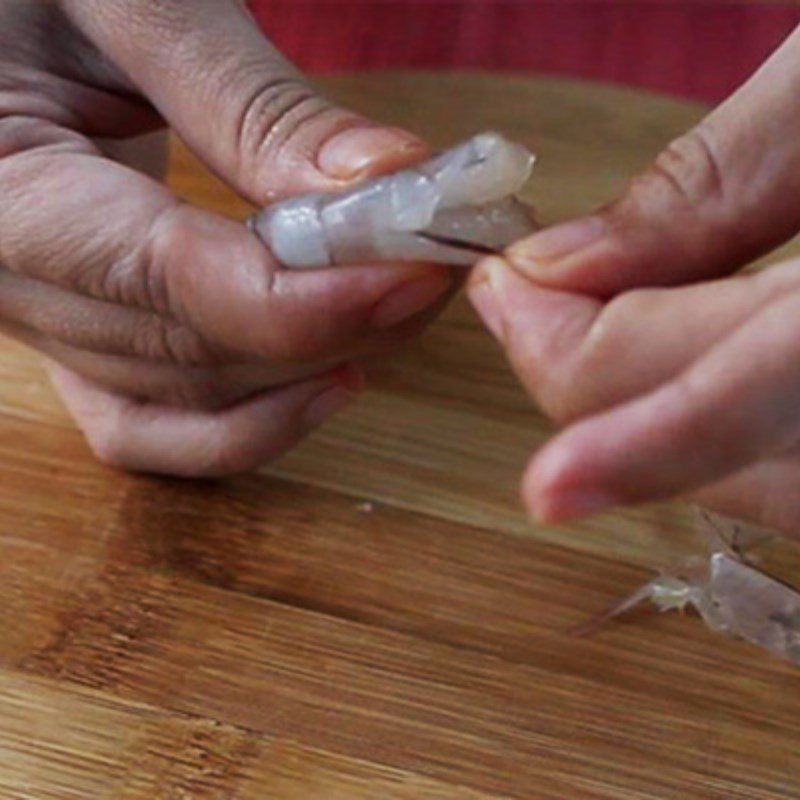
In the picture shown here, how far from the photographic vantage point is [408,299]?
0.77 metres

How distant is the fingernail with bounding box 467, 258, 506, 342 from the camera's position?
0.67 m

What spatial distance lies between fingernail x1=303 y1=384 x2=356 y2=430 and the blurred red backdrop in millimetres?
636

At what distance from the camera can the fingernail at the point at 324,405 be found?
94 centimetres

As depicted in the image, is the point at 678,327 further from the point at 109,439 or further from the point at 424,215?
the point at 109,439

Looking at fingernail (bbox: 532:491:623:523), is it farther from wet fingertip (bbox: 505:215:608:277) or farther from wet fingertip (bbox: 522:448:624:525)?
wet fingertip (bbox: 505:215:608:277)

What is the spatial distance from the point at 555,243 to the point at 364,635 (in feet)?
0.85

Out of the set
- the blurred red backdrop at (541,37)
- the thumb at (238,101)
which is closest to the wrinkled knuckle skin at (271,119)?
the thumb at (238,101)

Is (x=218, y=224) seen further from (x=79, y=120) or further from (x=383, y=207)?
(x=79, y=120)

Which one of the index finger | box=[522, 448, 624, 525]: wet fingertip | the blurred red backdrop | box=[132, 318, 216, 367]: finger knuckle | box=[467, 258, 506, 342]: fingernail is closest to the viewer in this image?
box=[522, 448, 624, 525]: wet fingertip

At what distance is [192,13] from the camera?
865mm

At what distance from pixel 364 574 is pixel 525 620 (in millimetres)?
91

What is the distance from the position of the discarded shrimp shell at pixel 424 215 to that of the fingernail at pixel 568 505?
0.20 m

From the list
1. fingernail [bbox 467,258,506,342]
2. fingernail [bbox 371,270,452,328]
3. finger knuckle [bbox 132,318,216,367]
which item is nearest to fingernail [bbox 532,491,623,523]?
fingernail [bbox 467,258,506,342]

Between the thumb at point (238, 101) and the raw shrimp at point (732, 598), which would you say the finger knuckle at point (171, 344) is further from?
the raw shrimp at point (732, 598)
